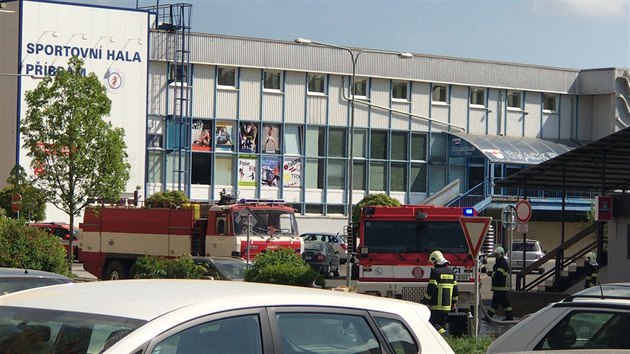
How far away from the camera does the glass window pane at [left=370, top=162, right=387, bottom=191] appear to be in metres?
65.5

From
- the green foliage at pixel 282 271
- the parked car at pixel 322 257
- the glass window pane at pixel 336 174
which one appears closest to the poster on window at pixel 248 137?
the glass window pane at pixel 336 174

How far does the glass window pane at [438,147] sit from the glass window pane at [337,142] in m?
5.90

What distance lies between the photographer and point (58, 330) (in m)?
4.76

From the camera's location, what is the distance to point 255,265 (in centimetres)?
2152

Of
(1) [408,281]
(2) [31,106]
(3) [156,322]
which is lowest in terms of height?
(1) [408,281]

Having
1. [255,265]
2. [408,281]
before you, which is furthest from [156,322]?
[408,281]

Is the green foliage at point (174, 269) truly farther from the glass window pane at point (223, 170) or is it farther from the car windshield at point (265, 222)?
the glass window pane at point (223, 170)

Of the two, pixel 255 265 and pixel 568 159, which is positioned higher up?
pixel 568 159

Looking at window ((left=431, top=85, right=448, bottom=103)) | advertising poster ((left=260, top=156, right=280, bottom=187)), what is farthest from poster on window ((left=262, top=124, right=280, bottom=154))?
window ((left=431, top=85, right=448, bottom=103))

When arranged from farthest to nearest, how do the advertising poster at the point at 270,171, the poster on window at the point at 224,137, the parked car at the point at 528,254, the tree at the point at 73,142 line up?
1. the advertising poster at the point at 270,171
2. the poster on window at the point at 224,137
3. the parked car at the point at 528,254
4. the tree at the point at 73,142

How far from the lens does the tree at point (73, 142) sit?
35000mm

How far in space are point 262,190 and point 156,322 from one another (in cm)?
5814

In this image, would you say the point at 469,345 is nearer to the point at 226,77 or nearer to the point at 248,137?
the point at 248,137

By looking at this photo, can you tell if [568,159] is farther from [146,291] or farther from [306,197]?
[306,197]
